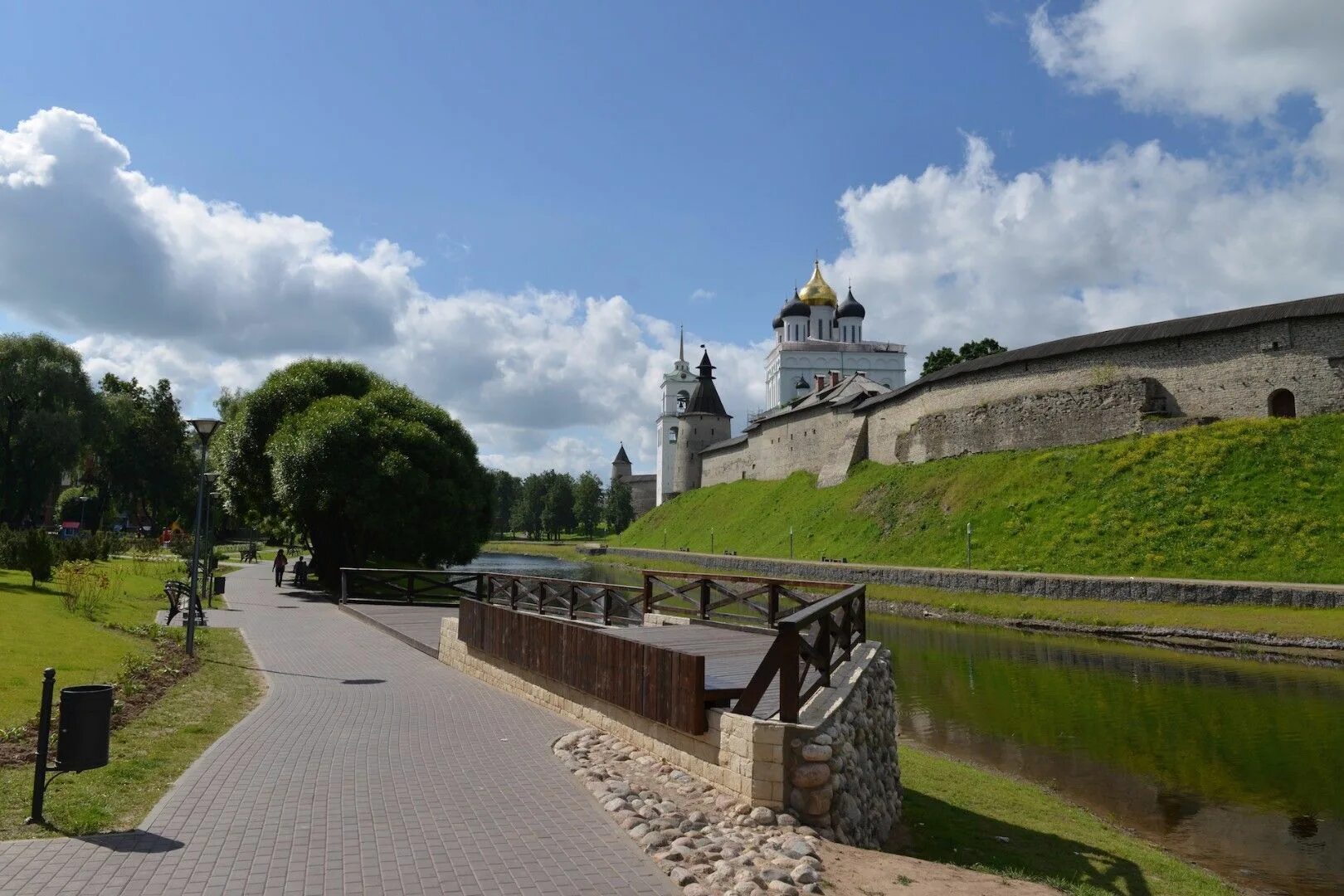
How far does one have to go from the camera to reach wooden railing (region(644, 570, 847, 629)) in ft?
40.0

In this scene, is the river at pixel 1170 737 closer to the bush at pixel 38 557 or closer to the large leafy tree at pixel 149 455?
the bush at pixel 38 557

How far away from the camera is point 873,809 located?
26.8 feet

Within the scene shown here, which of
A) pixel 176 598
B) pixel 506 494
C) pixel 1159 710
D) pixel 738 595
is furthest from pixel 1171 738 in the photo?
pixel 506 494

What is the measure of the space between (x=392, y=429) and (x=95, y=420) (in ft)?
95.5

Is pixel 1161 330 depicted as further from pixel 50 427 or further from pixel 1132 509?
pixel 50 427

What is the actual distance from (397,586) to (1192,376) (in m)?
32.6

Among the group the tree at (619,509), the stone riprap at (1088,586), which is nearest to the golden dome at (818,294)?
the tree at (619,509)

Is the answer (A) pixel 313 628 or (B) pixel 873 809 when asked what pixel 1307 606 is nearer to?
(B) pixel 873 809

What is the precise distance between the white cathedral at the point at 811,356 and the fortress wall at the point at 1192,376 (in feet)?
150

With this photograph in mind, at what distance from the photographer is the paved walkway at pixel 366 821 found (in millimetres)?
5348

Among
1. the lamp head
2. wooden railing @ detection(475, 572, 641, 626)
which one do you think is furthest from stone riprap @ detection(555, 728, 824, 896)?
the lamp head

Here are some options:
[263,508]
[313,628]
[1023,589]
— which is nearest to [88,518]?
[263,508]

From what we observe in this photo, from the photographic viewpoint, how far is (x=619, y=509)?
358 feet

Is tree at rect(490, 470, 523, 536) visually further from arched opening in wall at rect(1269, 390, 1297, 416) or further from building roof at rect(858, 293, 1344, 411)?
arched opening in wall at rect(1269, 390, 1297, 416)
